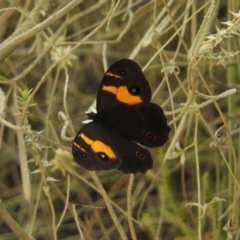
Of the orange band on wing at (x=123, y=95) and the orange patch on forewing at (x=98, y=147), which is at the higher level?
the orange band on wing at (x=123, y=95)

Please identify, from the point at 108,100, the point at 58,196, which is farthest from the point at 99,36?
the point at 108,100

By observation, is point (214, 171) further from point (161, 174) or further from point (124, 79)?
point (124, 79)

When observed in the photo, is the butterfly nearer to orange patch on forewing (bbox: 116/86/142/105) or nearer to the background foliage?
orange patch on forewing (bbox: 116/86/142/105)

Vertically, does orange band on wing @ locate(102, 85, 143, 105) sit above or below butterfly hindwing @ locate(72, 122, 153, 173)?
above

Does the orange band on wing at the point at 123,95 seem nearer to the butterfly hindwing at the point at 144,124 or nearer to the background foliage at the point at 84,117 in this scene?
the butterfly hindwing at the point at 144,124

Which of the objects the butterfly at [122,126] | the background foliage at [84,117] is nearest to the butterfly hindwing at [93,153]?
the butterfly at [122,126]

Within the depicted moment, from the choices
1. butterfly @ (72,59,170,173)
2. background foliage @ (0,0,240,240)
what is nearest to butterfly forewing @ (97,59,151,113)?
butterfly @ (72,59,170,173)

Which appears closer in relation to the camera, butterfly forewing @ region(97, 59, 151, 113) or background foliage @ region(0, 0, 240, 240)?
butterfly forewing @ region(97, 59, 151, 113)

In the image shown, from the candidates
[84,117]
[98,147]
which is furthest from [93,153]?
[84,117]

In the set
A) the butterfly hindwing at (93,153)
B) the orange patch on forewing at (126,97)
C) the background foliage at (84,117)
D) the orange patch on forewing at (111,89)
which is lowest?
the background foliage at (84,117)
